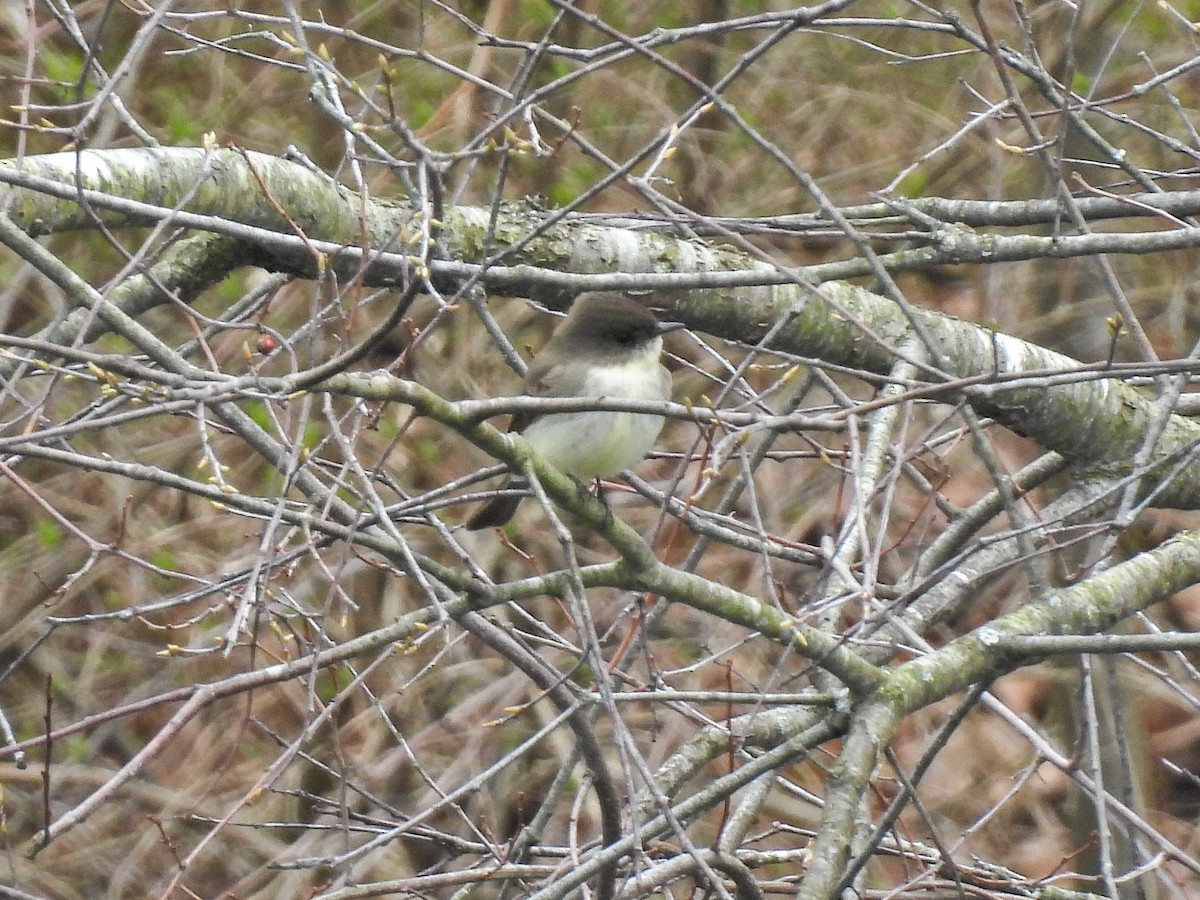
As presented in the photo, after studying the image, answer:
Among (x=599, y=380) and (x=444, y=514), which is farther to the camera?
(x=444, y=514)

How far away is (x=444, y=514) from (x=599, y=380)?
364 centimetres

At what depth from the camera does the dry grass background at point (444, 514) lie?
7.36 m

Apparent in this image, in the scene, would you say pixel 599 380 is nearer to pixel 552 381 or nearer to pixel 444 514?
pixel 552 381

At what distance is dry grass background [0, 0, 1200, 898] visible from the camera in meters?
7.36

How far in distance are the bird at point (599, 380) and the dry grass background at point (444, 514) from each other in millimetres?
2088

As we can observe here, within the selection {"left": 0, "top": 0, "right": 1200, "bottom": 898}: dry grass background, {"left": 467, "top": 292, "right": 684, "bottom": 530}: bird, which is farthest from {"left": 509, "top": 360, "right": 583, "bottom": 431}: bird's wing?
{"left": 0, "top": 0, "right": 1200, "bottom": 898}: dry grass background

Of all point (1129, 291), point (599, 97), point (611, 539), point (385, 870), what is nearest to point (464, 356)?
point (599, 97)

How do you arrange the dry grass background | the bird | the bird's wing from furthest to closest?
the dry grass background < the bird's wing < the bird

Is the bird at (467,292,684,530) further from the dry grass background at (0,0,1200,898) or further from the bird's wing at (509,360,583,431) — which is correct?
the dry grass background at (0,0,1200,898)

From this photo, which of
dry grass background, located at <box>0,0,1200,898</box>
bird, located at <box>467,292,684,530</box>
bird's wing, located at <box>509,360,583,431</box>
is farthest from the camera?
dry grass background, located at <box>0,0,1200,898</box>

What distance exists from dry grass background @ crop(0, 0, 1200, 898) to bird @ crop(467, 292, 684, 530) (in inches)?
82.2

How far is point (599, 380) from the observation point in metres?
4.67

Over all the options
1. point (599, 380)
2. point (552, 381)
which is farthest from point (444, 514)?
point (599, 380)

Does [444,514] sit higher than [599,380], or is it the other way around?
[599,380]
